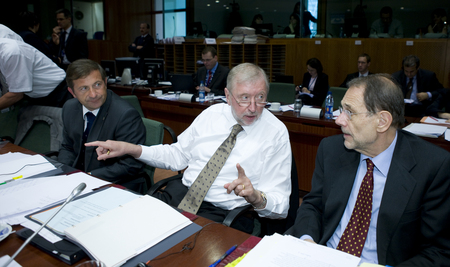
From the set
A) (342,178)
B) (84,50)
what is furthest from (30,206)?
(84,50)

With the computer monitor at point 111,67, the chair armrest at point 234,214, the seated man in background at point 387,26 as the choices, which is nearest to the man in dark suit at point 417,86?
the seated man in background at point 387,26

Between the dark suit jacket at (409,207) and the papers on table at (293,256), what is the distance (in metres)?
0.31

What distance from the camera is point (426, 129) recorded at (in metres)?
2.74

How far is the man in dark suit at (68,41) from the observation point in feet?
17.5

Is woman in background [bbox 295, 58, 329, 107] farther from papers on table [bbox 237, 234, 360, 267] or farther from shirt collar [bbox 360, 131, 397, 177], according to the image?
papers on table [bbox 237, 234, 360, 267]

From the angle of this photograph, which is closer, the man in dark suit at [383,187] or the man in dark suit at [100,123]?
the man in dark suit at [383,187]

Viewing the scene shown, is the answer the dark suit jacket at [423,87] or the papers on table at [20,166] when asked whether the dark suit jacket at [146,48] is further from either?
the papers on table at [20,166]

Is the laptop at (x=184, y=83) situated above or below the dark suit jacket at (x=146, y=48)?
below

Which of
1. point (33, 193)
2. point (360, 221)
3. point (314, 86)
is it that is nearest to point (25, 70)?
point (33, 193)

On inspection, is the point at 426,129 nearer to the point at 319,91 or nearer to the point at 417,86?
the point at 417,86

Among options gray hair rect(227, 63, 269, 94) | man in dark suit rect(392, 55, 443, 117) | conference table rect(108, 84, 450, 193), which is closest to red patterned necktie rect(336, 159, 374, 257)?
gray hair rect(227, 63, 269, 94)

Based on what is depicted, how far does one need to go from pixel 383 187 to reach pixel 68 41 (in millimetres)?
5536

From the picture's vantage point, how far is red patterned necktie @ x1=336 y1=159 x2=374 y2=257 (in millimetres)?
1249

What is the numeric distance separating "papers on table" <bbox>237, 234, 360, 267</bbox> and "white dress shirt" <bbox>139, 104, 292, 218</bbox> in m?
0.51
